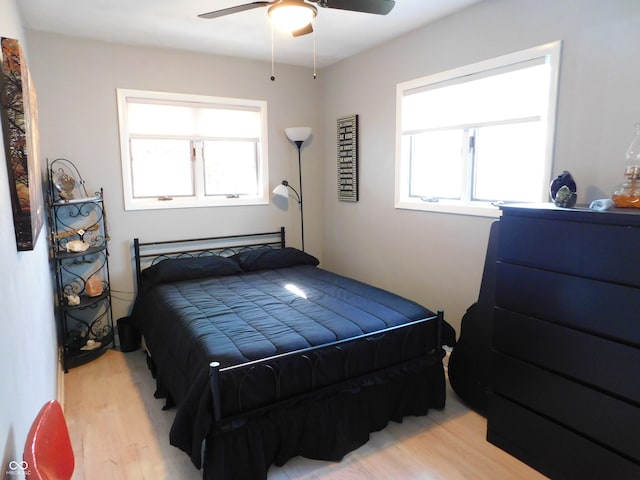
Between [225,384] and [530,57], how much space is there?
2526 mm

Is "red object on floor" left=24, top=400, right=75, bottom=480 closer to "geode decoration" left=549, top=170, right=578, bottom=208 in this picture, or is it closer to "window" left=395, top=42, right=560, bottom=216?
"geode decoration" left=549, top=170, right=578, bottom=208

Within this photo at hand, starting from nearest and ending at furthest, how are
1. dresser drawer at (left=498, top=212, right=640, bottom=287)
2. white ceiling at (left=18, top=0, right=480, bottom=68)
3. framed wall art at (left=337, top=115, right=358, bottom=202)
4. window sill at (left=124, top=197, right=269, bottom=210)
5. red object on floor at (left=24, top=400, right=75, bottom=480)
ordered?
red object on floor at (left=24, top=400, right=75, bottom=480) → dresser drawer at (left=498, top=212, right=640, bottom=287) → white ceiling at (left=18, top=0, right=480, bottom=68) → window sill at (left=124, top=197, right=269, bottom=210) → framed wall art at (left=337, top=115, right=358, bottom=202)

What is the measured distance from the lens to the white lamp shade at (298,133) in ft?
13.5

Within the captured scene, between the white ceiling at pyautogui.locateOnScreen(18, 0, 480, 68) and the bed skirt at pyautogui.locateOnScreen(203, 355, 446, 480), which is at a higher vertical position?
the white ceiling at pyautogui.locateOnScreen(18, 0, 480, 68)

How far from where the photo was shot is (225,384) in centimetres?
196

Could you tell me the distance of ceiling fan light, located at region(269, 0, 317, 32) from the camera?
80.7 inches

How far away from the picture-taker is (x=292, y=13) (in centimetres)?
211

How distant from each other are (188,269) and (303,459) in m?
1.89

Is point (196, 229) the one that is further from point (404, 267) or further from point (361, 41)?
point (361, 41)

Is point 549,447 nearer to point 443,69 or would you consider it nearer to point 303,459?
point 303,459

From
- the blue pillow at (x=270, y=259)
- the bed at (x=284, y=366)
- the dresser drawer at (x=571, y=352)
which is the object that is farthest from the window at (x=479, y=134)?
the blue pillow at (x=270, y=259)

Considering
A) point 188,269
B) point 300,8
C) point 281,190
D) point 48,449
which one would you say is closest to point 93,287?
point 188,269

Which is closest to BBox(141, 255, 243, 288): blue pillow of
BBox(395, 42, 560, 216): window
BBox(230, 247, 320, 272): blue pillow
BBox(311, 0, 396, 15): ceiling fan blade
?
BBox(230, 247, 320, 272): blue pillow

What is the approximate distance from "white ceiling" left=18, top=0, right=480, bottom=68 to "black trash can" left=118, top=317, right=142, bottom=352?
2.36m
